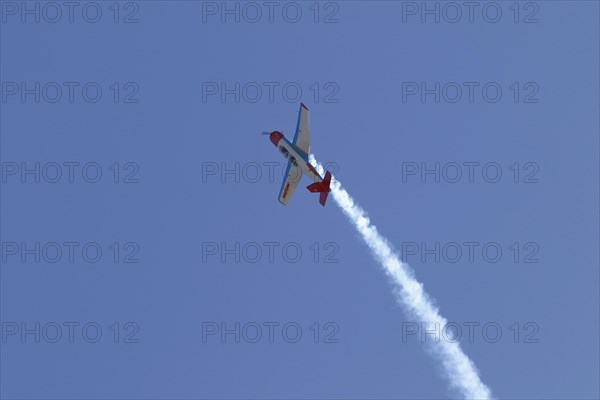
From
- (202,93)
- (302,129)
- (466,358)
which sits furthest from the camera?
(202,93)

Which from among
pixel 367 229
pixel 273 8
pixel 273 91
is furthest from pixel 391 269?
pixel 273 8

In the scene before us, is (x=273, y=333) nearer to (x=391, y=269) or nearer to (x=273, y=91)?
(x=391, y=269)

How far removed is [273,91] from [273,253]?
63.0ft

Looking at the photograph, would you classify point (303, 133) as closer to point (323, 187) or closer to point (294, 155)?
point (294, 155)

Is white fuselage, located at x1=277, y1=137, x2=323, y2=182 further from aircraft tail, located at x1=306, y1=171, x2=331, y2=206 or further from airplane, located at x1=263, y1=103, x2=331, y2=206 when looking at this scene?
aircraft tail, located at x1=306, y1=171, x2=331, y2=206

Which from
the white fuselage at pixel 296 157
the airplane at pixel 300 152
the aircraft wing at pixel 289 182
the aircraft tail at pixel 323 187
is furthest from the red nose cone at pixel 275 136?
the aircraft tail at pixel 323 187

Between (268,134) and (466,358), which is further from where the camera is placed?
(268,134)

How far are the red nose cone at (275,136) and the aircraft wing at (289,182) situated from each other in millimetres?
2956

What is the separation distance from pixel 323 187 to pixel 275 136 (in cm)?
924

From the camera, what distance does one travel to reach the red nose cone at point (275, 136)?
259 feet

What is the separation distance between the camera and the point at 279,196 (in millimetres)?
82250

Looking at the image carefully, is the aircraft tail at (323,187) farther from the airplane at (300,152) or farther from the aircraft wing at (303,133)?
the aircraft wing at (303,133)

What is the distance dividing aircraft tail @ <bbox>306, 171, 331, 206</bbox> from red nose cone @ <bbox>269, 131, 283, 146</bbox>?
756cm

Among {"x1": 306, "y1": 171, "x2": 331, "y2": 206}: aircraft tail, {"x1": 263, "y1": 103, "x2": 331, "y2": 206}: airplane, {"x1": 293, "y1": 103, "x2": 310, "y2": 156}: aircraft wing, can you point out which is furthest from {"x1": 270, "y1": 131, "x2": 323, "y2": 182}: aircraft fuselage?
{"x1": 306, "y1": 171, "x2": 331, "y2": 206}: aircraft tail
